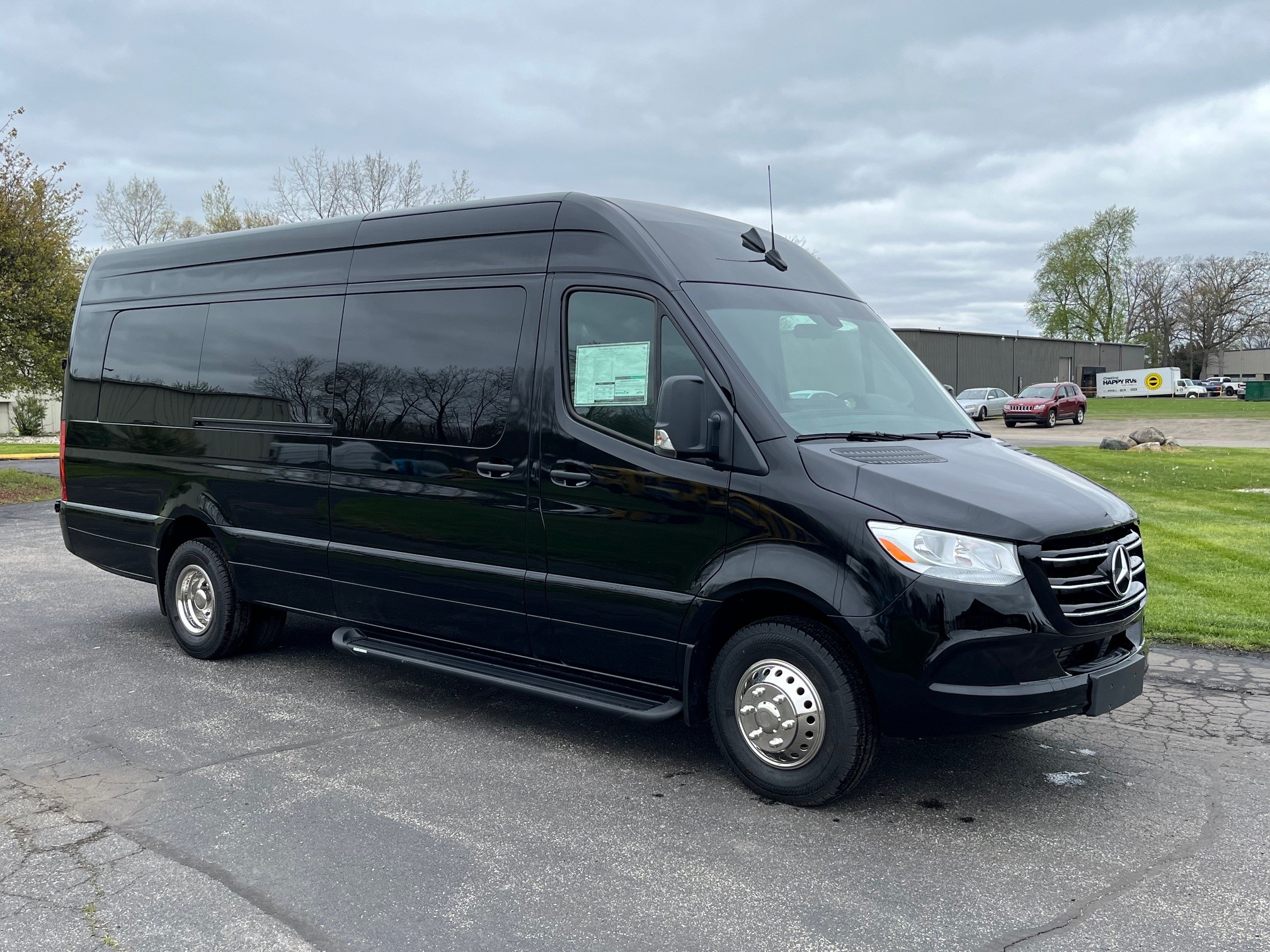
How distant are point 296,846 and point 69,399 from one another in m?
5.28

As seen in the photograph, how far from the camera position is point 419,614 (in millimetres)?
5844

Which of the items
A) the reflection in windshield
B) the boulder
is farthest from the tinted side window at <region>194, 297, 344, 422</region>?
the reflection in windshield

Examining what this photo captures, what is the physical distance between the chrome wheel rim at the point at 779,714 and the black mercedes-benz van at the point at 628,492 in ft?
0.04

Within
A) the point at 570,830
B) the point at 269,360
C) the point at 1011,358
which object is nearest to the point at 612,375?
the point at 570,830

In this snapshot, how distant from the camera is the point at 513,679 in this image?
5.32 m

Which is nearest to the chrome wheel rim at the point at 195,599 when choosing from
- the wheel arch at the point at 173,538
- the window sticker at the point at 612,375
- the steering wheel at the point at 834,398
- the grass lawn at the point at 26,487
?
the wheel arch at the point at 173,538

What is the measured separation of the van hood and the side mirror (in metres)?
0.38

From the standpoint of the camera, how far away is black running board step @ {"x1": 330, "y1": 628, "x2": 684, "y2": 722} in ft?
15.8

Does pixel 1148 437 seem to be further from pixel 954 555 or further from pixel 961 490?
pixel 954 555

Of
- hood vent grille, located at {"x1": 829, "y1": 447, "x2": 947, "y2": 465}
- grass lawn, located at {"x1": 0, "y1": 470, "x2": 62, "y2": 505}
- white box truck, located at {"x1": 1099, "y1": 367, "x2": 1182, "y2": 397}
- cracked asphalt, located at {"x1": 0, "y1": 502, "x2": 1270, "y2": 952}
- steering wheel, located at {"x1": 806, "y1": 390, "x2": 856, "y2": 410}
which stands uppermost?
white box truck, located at {"x1": 1099, "y1": 367, "x2": 1182, "y2": 397}

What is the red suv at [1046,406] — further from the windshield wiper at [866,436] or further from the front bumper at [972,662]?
the front bumper at [972,662]

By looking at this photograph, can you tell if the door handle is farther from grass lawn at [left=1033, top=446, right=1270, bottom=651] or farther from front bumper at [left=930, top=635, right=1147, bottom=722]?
grass lawn at [left=1033, top=446, right=1270, bottom=651]

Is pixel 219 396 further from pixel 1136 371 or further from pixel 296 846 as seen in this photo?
pixel 1136 371

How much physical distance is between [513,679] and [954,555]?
2222mm
